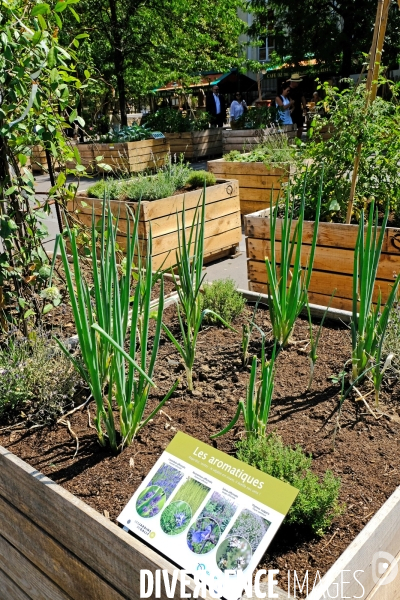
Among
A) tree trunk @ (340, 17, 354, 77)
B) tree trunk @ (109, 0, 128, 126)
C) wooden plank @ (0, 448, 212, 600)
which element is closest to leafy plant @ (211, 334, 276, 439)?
wooden plank @ (0, 448, 212, 600)

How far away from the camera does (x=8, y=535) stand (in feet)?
5.85

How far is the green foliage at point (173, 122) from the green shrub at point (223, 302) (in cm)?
915

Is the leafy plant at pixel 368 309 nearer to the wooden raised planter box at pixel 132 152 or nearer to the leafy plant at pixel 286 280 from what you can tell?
the leafy plant at pixel 286 280

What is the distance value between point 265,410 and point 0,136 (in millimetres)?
1524

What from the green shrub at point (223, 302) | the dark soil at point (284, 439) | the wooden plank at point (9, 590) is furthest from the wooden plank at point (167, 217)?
the wooden plank at point (9, 590)

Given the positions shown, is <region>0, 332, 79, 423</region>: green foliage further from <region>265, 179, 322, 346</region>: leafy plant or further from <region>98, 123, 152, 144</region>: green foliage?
<region>98, 123, 152, 144</region>: green foliage

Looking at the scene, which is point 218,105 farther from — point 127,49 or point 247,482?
point 247,482

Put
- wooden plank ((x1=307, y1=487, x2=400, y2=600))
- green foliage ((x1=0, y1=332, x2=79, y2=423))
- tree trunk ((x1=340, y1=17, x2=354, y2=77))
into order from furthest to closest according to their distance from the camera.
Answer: tree trunk ((x1=340, y1=17, x2=354, y2=77)), green foliage ((x1=0, y1=332, x2=79, y2=423)), wooden plank ((x1=307, y1=487, x2=400, y2=600))

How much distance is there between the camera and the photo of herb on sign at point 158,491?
1.42m

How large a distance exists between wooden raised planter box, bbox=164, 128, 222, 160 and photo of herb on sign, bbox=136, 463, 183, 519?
10086mm

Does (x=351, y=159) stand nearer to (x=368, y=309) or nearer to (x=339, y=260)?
(x=339, y=260)

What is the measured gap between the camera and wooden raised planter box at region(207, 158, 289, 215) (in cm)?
585

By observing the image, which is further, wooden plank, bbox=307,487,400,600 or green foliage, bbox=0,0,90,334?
green foliage, bbox=0,0,90,334

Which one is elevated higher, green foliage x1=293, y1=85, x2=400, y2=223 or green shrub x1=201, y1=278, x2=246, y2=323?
green foliage x1=293, y1=85, x2=400, y2=223
